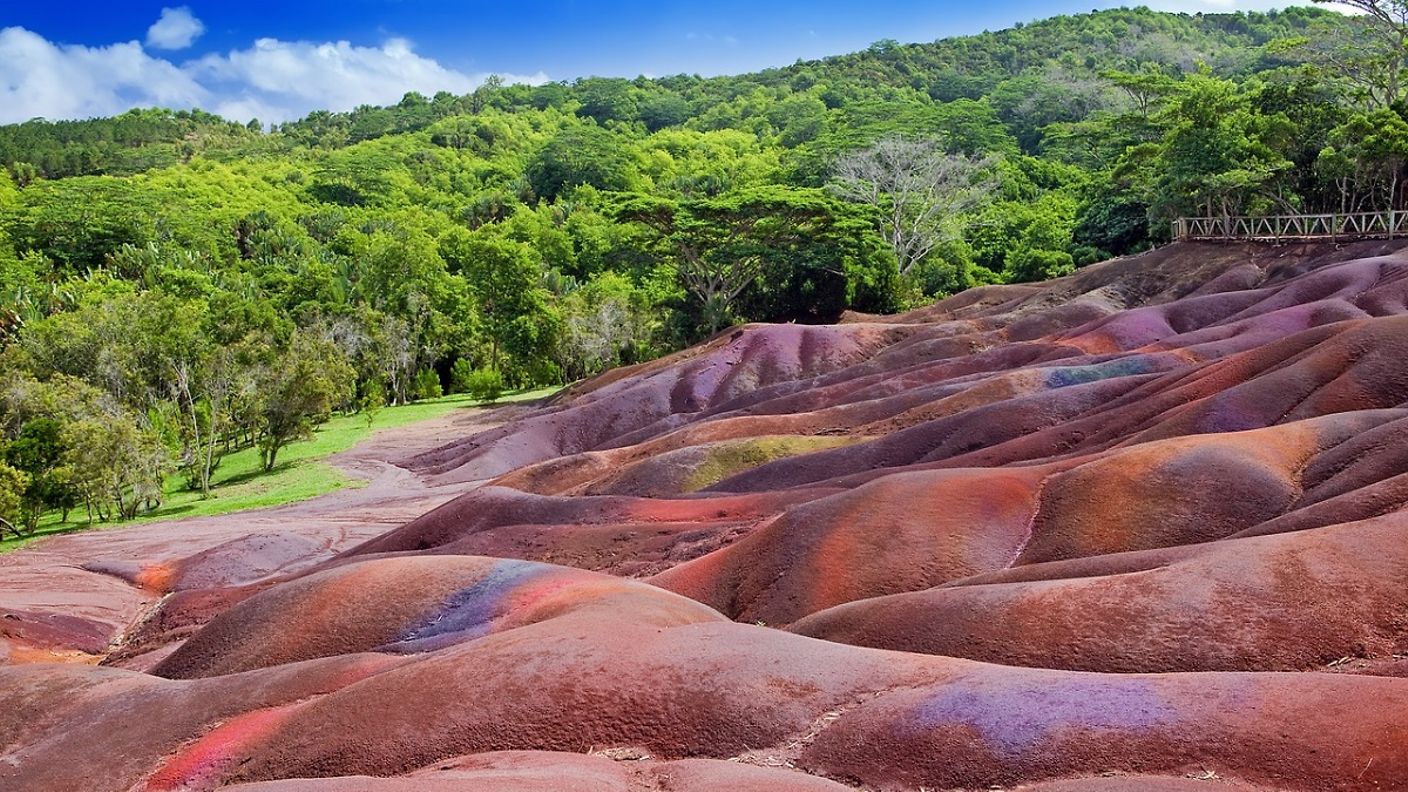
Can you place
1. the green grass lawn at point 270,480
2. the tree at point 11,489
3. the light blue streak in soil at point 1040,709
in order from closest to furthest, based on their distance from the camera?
the light blue streak in soil at point 1040,709 < the tree at point 11,489 < the green grass lawn at point 270,480

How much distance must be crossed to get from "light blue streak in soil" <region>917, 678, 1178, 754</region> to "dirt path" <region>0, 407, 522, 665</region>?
63.6 feet

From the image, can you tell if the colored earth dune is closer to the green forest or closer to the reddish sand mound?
the reddish sand mound

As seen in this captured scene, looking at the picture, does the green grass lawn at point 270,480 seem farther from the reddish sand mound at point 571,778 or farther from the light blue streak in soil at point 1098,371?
the reddish sand mound at point 571,778

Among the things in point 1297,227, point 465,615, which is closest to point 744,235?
point 1297,227

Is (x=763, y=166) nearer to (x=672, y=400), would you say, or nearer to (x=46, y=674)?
(x=672, y=400)

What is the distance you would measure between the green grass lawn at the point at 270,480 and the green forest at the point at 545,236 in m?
0.82

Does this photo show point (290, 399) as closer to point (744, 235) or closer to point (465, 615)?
point (744, 235)

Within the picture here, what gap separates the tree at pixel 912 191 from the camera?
7444 centimetres

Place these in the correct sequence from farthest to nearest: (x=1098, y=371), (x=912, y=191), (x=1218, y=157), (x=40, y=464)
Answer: (x=912, y=191), (x=1218, y=157), (x=40, y=464), (x=1098, y=371)

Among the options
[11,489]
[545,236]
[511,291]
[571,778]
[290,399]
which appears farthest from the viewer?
[545,236]

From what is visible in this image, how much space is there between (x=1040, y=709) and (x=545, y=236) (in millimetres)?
86686

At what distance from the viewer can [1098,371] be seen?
34.2 m

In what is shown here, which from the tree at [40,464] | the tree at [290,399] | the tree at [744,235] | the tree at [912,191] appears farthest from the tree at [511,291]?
the tree at [40,464]

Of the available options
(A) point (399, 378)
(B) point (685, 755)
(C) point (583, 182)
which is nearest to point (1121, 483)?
(B) point (685, 755)
